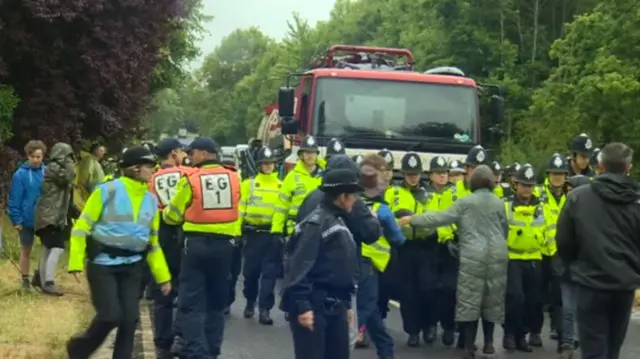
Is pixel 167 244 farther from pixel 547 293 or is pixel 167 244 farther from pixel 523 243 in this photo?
pixel 547 293

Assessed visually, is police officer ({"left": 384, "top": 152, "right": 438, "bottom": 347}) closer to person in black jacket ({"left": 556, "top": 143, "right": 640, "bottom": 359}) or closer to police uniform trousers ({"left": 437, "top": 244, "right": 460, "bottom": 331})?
police uniform trousers ({"left": 437, "top": 244, "right": 460, "bottom": 331})

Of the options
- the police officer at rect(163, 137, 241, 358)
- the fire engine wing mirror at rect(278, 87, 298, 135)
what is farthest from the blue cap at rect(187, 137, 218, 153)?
the fire engine wing mirror at rect(278, 87, 298, 135)

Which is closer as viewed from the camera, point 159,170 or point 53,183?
point 159,170

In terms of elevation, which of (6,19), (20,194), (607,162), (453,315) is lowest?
(453,315)

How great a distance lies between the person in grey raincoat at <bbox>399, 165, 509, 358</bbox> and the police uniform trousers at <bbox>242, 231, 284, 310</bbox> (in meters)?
3.08

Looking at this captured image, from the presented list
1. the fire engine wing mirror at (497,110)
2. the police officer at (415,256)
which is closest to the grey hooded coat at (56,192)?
the police officer at (415,256)

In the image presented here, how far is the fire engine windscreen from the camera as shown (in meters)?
16.5

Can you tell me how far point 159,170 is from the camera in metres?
11.3

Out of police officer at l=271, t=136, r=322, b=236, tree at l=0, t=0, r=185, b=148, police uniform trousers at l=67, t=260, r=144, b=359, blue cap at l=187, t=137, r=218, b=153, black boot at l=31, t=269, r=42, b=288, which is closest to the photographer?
police uniform trousers at l=67, t=260, r=144, b=359

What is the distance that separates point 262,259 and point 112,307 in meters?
4.93

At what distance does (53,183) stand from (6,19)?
22.2 feet

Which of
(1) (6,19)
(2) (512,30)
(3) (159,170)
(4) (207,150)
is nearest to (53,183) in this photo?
(3) (159,170)

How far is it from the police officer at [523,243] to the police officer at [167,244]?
10.7 ft

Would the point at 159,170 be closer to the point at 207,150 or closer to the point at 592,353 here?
the point at 207,150
